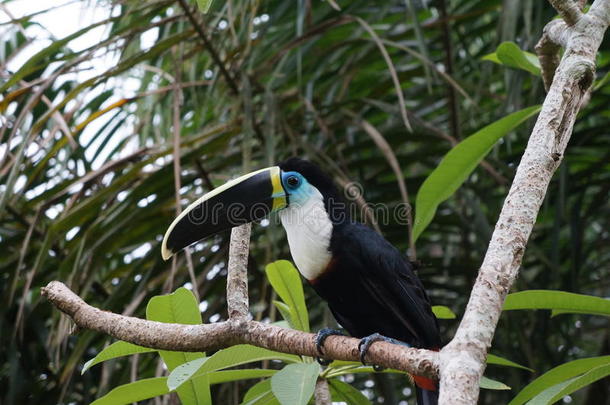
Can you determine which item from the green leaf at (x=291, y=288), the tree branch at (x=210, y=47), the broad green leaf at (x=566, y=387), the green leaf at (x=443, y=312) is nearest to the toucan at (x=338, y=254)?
the green leaf at (x=443, y=312)

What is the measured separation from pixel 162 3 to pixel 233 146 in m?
0.60

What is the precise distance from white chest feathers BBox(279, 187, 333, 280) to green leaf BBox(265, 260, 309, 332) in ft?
1.11

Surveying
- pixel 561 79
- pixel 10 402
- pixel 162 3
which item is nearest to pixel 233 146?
pixel 162 3

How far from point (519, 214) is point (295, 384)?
0.60 metres

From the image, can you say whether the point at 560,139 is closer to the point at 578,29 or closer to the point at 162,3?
the point at 578,29

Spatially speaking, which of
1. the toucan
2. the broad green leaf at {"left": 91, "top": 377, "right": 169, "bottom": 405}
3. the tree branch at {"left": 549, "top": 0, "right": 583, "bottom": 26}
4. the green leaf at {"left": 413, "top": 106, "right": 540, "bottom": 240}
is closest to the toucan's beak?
the toucan

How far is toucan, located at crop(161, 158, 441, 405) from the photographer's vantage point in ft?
7.30

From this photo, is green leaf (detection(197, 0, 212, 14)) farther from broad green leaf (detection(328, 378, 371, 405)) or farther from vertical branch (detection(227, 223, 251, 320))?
broad green leaf (detection(328, 378, 371, 405))

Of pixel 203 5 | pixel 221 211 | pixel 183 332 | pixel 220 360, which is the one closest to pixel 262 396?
pixel 220 360

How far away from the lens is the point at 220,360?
5.63ft

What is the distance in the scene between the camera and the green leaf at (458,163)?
2107 mm

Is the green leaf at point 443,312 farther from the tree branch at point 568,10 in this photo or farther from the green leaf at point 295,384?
the tree branch at point 568,10

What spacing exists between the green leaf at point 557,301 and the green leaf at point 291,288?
1.68 feet

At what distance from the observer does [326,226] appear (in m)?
2.40
